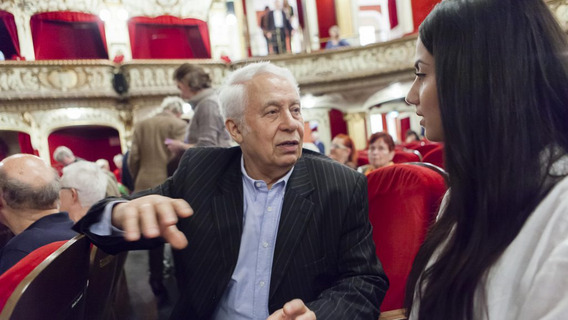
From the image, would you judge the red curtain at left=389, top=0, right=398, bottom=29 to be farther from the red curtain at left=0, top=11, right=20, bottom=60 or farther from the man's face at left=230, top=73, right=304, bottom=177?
the man's face at left=230, top=73, right=304, bottom=177

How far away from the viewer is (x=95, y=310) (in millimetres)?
1432

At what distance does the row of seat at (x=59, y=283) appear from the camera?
0.93 m

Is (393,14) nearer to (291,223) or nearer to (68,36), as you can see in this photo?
(68,36)

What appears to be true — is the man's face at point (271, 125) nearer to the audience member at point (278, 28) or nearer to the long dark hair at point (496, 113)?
the long dark hair at point (496, 113)

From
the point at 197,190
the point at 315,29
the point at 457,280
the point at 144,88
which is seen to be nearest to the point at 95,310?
the point at 197,190

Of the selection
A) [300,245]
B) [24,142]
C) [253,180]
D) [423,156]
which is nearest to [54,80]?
[24,142]

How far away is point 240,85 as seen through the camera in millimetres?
1514

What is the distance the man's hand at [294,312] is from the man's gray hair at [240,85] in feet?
2.46

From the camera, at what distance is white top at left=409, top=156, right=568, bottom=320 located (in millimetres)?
656

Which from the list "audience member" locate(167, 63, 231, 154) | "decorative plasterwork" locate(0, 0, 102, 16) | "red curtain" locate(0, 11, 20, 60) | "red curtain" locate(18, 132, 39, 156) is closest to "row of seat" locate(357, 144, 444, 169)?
"audience member" locate(167, 63, 231, 154)

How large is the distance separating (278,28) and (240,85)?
32.0 feet

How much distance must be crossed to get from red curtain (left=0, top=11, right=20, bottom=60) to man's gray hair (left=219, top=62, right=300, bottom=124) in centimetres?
1141

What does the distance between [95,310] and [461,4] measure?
57.0 inches

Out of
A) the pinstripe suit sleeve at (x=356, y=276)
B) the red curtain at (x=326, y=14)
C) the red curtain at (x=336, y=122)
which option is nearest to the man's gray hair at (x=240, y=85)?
the pinstripe suit sleeve at (x=356, y=276)
